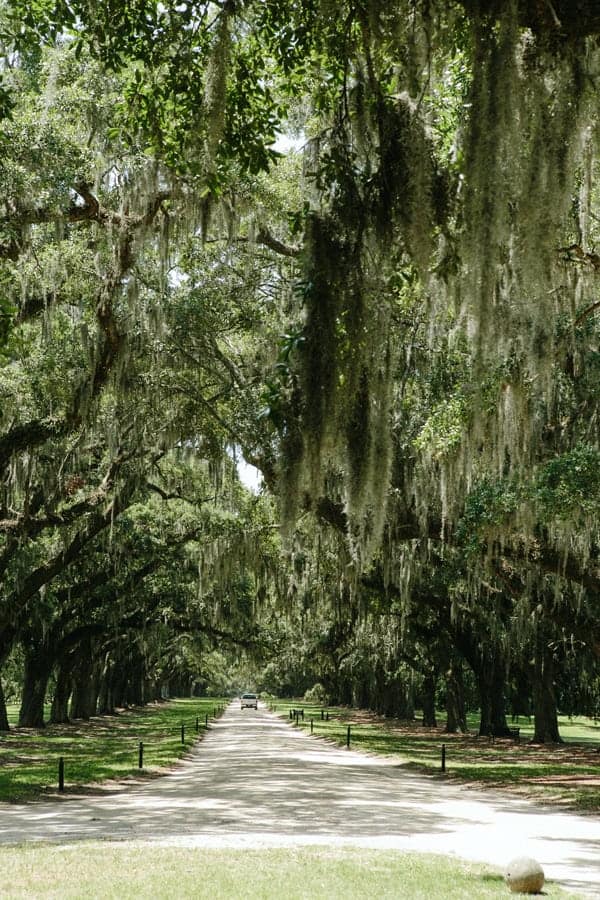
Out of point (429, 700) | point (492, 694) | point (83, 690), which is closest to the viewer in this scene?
point (492, 694)

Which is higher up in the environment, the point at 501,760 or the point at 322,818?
the point at 322,818

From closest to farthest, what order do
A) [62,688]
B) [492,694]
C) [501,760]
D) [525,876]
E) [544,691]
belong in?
[525,876]
[501,760]
[544,691]
[492,694]
[62,688]

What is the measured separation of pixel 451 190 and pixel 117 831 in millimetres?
7881

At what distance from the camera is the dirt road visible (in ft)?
29.5

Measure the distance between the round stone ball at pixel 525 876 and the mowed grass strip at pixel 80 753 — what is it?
9.01 m

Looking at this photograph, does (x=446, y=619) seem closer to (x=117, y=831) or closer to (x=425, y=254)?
(x=117, y=831)

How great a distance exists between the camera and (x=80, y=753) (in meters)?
22.5

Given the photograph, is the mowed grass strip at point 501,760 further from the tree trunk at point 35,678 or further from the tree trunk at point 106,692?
the tree trunk at point 106,692

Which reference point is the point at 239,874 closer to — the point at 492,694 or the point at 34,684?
the point at 492,694

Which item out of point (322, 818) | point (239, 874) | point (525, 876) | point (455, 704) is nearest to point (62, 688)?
point (455, 704)

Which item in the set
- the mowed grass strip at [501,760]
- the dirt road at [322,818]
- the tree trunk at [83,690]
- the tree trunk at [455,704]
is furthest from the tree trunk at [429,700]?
the dirt road at [322,818]

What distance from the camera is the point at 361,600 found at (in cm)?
2227

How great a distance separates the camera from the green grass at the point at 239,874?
6508 millimetres

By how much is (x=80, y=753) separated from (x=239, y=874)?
16707 mm
